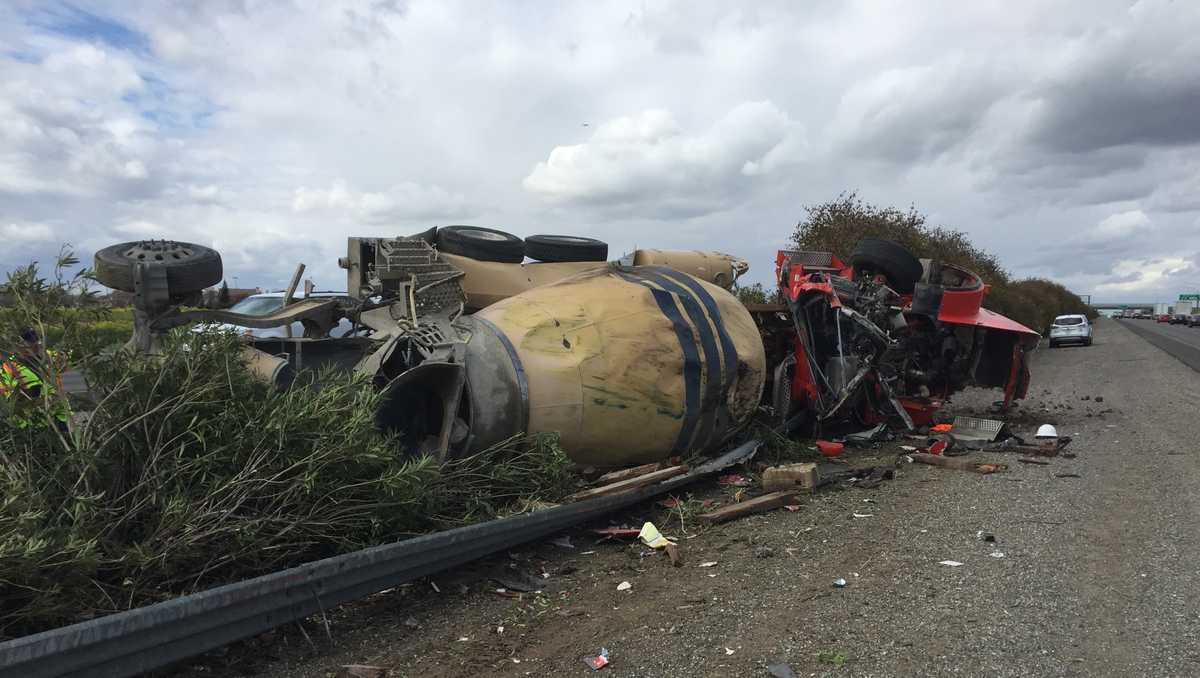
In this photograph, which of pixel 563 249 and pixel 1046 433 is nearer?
pixel 563 249

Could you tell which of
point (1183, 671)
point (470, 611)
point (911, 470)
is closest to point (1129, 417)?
point (911, 470)

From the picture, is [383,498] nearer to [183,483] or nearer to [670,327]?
[183,483]

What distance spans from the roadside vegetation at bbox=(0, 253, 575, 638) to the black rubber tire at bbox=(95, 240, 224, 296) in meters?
0.91

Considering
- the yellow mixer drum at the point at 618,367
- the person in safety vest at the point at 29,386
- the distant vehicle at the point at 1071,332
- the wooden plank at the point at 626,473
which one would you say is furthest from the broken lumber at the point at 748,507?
the distant vehicle at the point at 1071,332

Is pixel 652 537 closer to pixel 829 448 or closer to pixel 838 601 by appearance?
pixel 838 601

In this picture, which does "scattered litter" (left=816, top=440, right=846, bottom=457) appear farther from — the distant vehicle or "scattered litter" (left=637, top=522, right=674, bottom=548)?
the distant vehicle

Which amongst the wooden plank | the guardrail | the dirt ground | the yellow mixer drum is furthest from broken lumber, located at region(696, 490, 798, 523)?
the guardrail

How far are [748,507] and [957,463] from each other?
2.79 m

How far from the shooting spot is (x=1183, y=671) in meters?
3.05

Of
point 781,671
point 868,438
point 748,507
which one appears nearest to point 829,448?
point 868,438

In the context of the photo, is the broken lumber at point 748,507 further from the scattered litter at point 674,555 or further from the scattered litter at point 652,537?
the scattered litter at point 674,555

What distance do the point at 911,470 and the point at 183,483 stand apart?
20.0 ft

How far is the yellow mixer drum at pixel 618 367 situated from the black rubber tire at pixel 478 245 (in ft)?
1.87

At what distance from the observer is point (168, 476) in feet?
10.6
